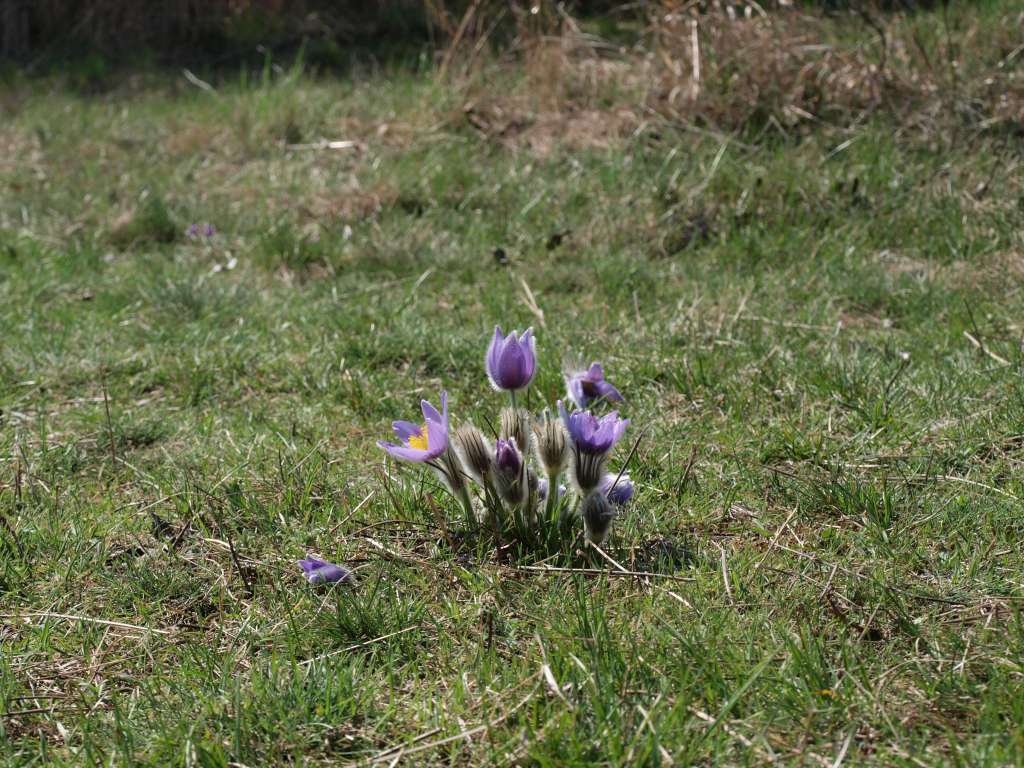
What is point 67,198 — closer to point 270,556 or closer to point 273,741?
point 270,556

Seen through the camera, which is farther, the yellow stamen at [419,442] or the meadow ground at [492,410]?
the yellow stamen at [419,442]

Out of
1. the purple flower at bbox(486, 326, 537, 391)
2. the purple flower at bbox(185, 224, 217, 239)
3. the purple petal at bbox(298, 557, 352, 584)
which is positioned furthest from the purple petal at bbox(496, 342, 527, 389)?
the purple flower at bbox(185, 224, 217, 239)

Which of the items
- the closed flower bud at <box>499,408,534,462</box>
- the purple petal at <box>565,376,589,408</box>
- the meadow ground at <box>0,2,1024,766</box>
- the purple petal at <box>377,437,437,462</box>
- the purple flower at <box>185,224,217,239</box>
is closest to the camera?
the meadow ground at <box>0,2,1024,766</box>

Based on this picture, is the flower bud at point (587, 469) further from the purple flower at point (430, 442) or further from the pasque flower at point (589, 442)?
the purple flower at point (430, 442)

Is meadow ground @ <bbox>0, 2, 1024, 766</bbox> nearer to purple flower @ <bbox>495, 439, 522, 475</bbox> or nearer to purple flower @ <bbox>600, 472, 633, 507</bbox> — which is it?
purple flower @ <bbox>600, 472, 633, 507</bbox>

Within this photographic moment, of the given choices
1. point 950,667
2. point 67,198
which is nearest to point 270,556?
point 950,667

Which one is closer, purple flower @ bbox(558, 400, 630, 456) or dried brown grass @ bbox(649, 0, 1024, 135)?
purple flower @ bbox(558, 400, 630, 456)

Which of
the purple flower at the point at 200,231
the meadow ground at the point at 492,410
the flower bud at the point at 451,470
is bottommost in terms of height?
the purple flower at the point at 200,231

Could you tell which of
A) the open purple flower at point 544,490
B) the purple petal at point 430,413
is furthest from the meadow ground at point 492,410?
the purple petal at point 430,413
